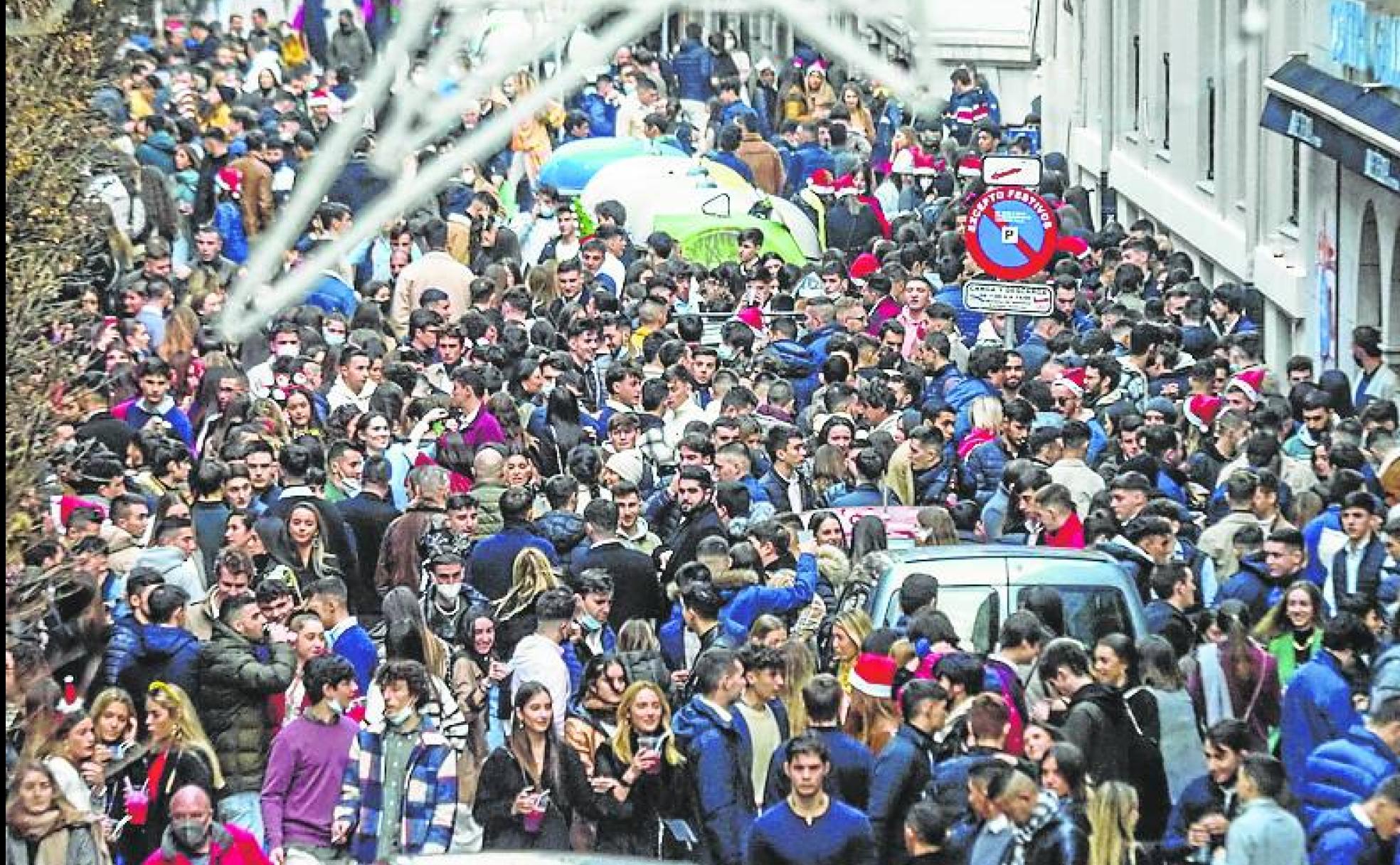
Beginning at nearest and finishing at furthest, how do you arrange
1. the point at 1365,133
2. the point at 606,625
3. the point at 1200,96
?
the point at 606,625 → the point at 1365,133 → the point at 1200,96

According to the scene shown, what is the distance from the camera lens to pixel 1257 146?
2875 cm

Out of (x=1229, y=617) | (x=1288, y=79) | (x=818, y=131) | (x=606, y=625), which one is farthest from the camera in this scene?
(x=818, y=131)

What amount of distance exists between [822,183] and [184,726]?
19649 mm

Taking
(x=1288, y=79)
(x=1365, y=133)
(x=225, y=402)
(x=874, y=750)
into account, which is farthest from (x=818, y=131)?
(x=874, y=750)

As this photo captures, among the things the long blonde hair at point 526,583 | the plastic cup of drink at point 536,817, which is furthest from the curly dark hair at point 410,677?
the long blonde hair at point 526,583

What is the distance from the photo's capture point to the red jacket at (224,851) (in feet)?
34.3

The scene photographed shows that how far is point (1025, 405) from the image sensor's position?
1727cm

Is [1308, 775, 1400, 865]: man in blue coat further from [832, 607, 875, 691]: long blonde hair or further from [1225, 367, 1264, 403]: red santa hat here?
[1225, 367, 1264, 403]: red santa hat

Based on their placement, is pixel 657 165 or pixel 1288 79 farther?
pixel 657 165

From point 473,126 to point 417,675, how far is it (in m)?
18.5

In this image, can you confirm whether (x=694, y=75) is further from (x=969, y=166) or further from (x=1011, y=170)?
(x=1011, y=170)

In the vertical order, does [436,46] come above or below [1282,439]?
above

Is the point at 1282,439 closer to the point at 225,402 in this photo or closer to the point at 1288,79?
the point at 225,402

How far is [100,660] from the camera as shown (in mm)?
12453
